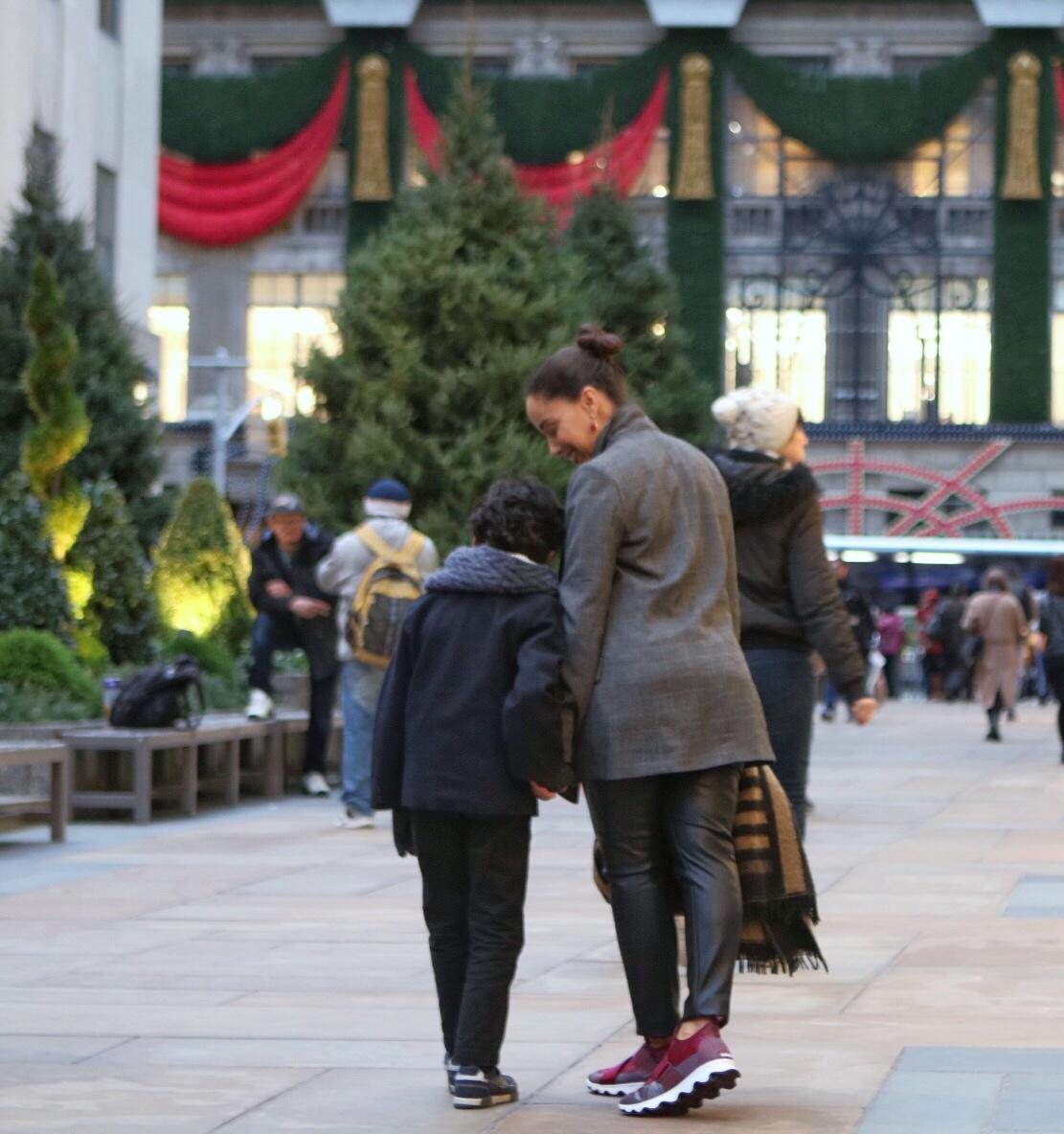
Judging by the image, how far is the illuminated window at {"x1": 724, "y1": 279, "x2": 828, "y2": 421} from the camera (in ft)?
180

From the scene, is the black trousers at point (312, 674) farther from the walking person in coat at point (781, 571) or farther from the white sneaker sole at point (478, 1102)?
the white sneaker sole at point (478, 1102)

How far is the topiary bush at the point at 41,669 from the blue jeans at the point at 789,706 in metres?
7.59

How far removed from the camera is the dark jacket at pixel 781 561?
8.79m

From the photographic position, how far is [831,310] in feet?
182

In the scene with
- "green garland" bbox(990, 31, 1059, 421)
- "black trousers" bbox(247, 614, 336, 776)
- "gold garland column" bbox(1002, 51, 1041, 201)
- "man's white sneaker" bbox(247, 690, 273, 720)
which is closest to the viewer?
"black trousers" bbox(247, 614, 336, 776)

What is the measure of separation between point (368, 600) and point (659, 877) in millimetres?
7867

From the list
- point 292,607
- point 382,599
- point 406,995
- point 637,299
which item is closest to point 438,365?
point 292,607

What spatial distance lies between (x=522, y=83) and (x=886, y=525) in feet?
39.5

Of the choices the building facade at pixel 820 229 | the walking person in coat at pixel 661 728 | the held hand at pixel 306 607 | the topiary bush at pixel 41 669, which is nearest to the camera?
the walking person in coat at pixel 661 728

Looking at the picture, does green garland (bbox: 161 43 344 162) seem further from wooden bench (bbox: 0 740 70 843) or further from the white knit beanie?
the white knit beanie

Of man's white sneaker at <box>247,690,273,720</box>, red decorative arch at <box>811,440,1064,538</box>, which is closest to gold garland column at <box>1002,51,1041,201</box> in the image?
red decorative arch at <box>811,440,1064,538</box>

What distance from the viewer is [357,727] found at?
14164 mm

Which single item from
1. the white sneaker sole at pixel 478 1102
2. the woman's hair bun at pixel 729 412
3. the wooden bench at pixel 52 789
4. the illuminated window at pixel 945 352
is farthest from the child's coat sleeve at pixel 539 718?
the illuminated window at pixel 945 352

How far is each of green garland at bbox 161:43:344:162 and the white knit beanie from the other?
46.4 metres
